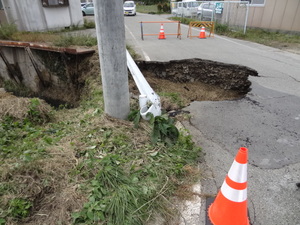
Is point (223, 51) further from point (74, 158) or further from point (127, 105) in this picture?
point (74, 158)

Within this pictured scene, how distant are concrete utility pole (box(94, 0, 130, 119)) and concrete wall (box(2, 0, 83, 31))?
10.4m

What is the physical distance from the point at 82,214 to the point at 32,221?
45 centimetres

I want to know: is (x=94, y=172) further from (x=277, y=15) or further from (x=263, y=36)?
(x=277, y=15)

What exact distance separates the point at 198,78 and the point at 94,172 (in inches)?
183

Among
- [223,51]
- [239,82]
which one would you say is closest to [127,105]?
[239,82]

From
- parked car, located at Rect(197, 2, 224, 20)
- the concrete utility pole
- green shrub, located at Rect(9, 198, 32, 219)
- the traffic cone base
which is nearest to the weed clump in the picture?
the concrete utility pole

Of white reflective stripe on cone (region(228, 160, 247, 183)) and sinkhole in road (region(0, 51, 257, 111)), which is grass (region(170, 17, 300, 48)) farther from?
white reflective stripe on cone (region(228, 160, 247, 183))

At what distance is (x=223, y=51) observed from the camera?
27.2 ft

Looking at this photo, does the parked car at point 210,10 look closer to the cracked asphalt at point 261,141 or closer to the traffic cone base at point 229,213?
the cracked asphalt at point 261,141

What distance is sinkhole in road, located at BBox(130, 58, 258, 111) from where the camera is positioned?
5527 mm

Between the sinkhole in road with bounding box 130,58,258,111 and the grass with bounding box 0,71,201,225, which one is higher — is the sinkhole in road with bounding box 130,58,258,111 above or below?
below

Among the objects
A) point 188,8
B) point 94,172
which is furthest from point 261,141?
point 188,8

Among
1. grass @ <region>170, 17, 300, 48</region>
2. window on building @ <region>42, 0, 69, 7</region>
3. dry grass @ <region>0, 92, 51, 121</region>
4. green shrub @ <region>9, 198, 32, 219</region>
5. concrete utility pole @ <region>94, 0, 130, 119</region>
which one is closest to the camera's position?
green shrub @ <region>9, 198, 32, 219</region>

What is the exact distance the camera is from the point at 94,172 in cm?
237
